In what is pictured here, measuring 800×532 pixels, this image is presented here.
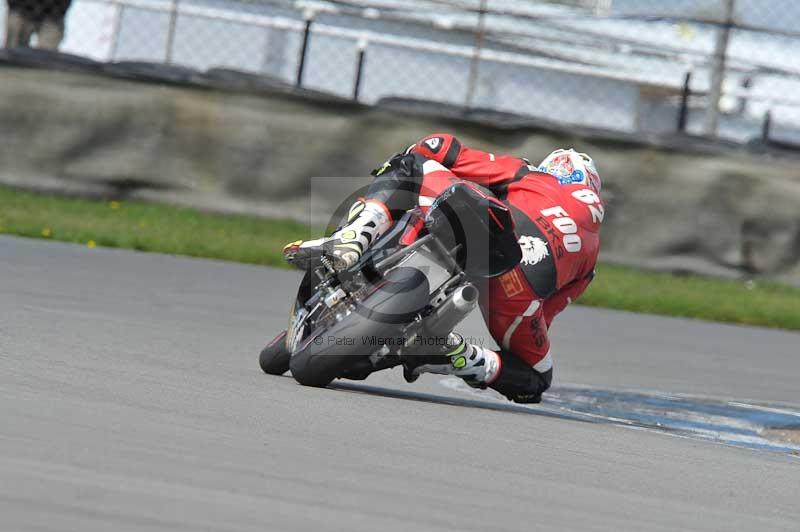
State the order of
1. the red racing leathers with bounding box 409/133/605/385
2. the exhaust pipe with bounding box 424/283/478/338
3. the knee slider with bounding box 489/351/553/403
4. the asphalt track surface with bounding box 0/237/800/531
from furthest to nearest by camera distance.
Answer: the knee slider with bounding box 489/351/553/403 < the red racing leathers with bounding box 409/133/605/385 < the exhaust pipe with bounding box 424/283/478/338 < the asphalt track surface with bounding box 0/237/800/531

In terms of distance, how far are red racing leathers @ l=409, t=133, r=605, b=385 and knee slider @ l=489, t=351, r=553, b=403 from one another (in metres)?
0.03

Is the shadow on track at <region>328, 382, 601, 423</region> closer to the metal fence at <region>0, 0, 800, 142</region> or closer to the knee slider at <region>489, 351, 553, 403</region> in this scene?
the knee slider at <region>489, 351, 553, 403</region>

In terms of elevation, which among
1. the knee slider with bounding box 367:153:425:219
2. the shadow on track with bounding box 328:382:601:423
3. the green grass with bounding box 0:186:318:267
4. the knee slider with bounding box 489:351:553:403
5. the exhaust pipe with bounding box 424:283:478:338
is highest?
the knee slider with bounding box 367:153:425:219

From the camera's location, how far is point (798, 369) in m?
8.98

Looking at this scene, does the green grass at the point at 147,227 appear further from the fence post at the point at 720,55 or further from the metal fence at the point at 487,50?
the fence post at the point at 720,55

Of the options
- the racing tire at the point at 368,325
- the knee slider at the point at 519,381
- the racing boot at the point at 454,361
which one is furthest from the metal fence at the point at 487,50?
the racing tire at the point at 368,325

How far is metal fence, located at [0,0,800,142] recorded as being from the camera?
13812 millimetres

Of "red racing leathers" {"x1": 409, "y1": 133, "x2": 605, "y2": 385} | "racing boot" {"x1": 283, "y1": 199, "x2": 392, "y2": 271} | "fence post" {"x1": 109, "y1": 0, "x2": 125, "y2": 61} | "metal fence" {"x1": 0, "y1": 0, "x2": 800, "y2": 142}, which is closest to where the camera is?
"racing boot" {"x1": 283, "y1": 199, "x2": 392, "y2": 271}

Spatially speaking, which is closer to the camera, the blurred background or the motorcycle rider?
the motorcycle rider

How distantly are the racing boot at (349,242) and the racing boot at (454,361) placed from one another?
0.44 metres

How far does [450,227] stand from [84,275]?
13.1 ft

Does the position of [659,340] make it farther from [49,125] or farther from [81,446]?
[81,446]

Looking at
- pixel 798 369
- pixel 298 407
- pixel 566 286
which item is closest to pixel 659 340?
pixel 798 369

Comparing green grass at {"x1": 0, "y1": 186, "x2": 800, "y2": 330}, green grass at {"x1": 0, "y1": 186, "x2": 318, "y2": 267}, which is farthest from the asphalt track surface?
green grass at {"x1": 0, "y1": 186, "x2": 800, "y2": 330}
